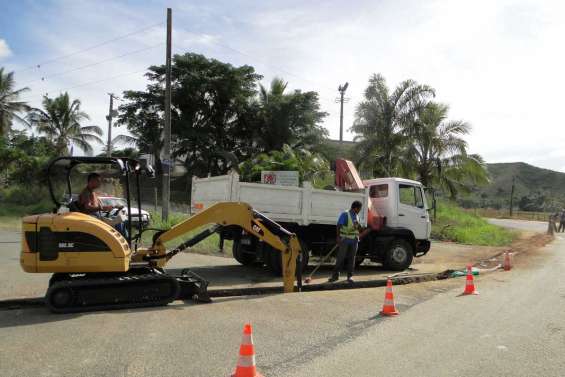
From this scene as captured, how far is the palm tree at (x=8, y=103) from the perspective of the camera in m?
36.7

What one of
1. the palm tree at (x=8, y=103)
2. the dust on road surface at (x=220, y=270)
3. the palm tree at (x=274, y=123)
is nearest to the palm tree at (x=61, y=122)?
the palm tree at (x=8, y=103)

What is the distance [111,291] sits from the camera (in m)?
6.96

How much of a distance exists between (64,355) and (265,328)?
237 centimetres

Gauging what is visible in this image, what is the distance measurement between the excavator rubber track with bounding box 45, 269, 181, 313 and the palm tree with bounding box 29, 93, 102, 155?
34.5 metres

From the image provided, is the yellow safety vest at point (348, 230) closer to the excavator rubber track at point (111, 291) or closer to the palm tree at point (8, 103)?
the excavator rubber track at point (111, 291)

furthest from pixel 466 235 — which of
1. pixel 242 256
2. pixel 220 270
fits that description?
pixel 220 270

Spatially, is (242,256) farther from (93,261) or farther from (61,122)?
(61,122)

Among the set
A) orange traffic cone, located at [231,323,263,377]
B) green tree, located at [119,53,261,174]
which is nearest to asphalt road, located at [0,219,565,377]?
orange traffic cone, located at [231,323,263,377]

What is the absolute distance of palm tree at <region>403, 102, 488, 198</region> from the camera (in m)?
27.3

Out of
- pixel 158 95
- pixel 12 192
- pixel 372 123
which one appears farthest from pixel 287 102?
pixel 12 192

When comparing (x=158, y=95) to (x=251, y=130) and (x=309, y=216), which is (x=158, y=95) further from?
(x=309, y=216)

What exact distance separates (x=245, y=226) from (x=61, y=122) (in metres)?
35.9

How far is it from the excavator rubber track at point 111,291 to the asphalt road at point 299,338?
0.18 meters

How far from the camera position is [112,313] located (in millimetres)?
6797
